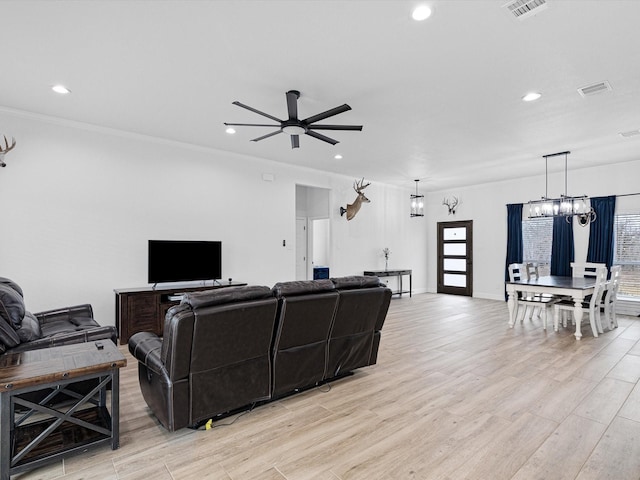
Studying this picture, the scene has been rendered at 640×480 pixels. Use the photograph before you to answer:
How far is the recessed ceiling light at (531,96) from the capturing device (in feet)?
12.7

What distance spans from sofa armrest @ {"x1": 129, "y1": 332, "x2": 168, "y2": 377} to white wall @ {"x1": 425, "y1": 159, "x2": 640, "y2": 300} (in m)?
7.69

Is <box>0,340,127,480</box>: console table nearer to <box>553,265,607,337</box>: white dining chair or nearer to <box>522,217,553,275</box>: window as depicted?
<box>553,265,607,337</box>: white dining chair

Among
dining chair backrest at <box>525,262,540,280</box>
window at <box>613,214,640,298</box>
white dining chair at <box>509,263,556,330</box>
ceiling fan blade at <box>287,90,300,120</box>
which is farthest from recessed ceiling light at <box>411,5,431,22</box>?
window at <box>613,214,640,298</box>

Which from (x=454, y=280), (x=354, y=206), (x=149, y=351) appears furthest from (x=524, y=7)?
(x=454, y=280)

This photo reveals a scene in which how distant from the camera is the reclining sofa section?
237cm

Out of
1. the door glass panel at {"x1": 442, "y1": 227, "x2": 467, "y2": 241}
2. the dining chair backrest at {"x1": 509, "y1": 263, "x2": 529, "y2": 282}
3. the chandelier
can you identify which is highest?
the chandelier

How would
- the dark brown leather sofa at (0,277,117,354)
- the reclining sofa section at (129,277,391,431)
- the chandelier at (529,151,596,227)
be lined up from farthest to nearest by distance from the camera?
the chandelier at (529,151,596,227)
the dark brown leather sofa at (0,277,117,354)
the reclining sofa section at (129,277,391,431)

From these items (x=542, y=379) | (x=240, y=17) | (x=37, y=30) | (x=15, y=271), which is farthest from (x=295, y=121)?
(x=15, y=271)

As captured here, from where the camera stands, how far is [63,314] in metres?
4.01

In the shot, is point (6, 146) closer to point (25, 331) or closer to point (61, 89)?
point (61, 89)

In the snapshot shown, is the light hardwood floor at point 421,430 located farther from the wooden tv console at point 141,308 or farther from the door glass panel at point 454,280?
the door glass panel at point 454,280

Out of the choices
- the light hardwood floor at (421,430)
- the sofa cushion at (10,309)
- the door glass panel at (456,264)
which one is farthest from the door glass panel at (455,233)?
the sofa cushion at (10,309)

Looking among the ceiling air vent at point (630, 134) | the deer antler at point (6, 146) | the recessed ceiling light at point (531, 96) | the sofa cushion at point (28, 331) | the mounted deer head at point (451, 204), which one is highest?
the recessed ceiling light at point (531, 96)

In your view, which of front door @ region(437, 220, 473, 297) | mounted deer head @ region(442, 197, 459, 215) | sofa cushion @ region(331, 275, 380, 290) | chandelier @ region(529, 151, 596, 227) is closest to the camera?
sofa cushion @ region(331, 275, 380, 290)
